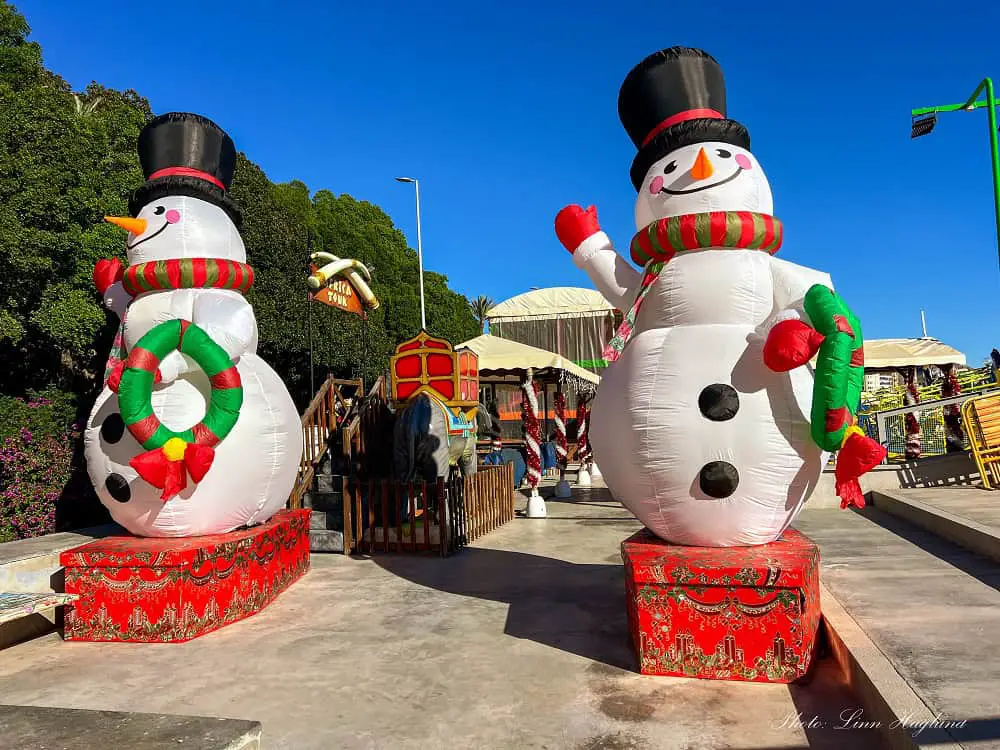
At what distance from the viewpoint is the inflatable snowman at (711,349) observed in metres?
4.42

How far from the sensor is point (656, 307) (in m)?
5.00

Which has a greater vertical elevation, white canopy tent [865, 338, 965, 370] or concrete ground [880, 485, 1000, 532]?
white canopy tent [865, 338, 965, 370]

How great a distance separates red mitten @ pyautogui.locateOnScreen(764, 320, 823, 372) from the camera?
4.27 metres

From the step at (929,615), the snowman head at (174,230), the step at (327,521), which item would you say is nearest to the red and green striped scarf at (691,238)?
the step at (929,615)

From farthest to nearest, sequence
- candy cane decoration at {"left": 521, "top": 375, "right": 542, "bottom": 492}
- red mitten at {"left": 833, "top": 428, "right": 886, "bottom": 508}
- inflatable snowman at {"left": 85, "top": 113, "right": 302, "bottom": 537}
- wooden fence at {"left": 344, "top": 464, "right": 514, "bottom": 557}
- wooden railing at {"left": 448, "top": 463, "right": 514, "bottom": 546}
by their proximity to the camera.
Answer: candy cane decoration at {"left": 521, "top": 375, "right": 542, "bottom": 492}, wooden railing at {"left": 448, "top": 463, "right": 514, "bottom": 546}, wooden fence at {"left": 344, "top": 464, "right": 514, "bottom": 557}, inflatable snowman at {"left": 85, "top": 113, "right": 302, "bottom": 537}, red mitten at {"left": 833, "top": 428, "right": 886, "bottom": 508}

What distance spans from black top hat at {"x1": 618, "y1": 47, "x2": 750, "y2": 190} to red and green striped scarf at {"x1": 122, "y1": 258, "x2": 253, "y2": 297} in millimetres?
3864

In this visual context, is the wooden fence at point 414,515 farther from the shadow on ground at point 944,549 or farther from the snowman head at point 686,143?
the shadow on ground at point 944,549

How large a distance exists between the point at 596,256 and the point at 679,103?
4.27 ft

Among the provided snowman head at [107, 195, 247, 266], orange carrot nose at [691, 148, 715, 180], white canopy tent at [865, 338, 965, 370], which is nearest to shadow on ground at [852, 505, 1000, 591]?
orange carrot nose at [691, 148, 715, 180]

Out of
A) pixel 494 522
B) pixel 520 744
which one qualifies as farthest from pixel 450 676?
pixel 494 522

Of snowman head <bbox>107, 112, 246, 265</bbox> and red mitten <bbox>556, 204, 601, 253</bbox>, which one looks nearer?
red mitten <bbox>556, 204, 601, 253</bbox>

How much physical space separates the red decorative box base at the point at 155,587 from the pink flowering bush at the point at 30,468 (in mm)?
4690

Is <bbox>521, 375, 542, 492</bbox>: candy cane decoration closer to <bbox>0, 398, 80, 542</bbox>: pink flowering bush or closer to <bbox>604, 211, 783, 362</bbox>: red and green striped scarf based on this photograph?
<bbox>0, 398, 80, 542</bbox>: pink flowering bush

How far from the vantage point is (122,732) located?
2.46 metres
